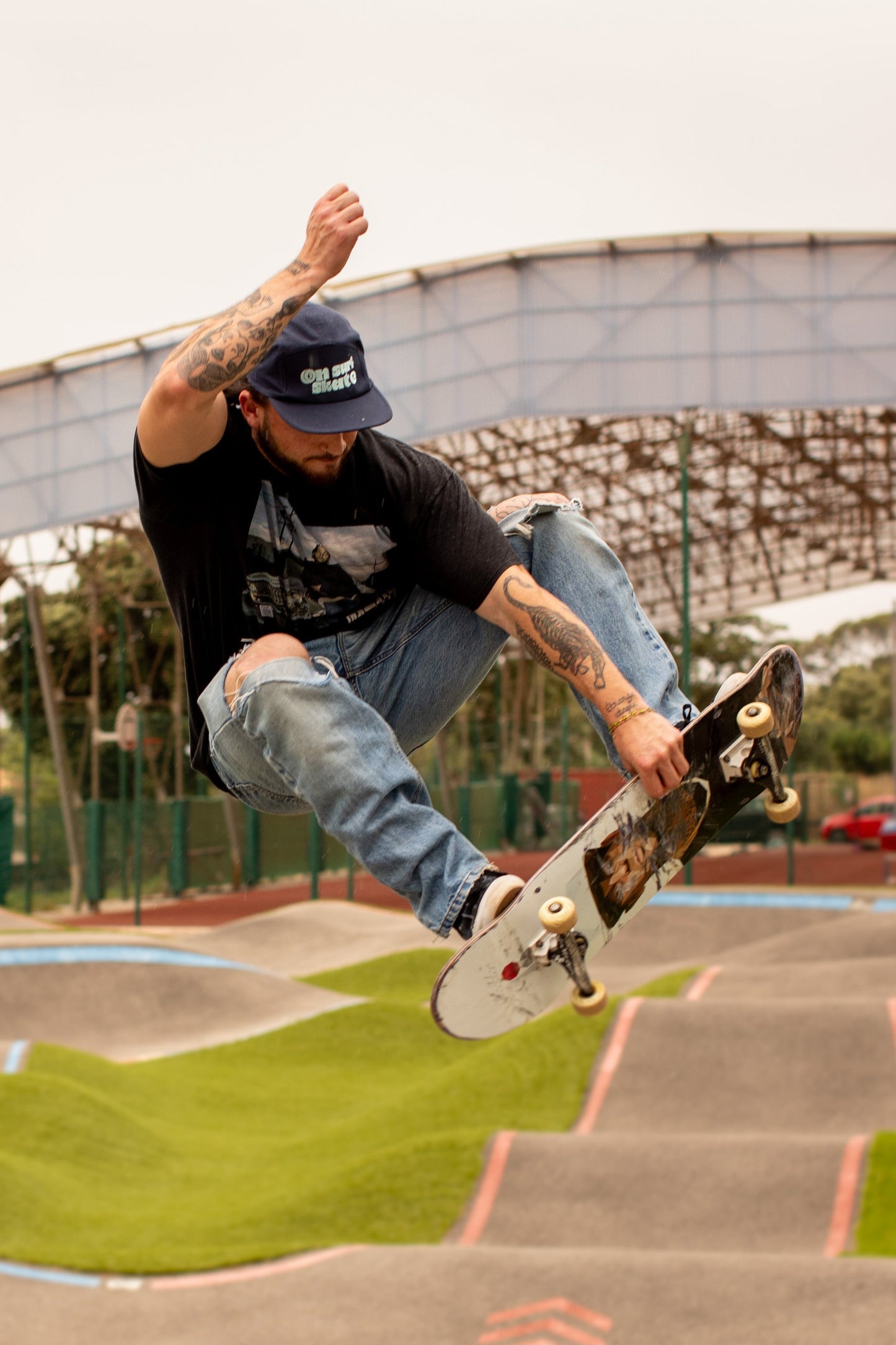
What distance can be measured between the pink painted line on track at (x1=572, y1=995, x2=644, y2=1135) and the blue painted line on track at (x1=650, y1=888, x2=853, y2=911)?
5883 millimetres

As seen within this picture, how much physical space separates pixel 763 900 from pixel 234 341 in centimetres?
2249

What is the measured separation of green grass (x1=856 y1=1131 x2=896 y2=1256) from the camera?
13719 millimetres

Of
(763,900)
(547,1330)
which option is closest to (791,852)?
(763,900)

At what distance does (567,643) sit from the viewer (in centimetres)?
353

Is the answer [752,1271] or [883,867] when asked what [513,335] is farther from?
[752,1271]

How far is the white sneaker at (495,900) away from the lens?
3.39m

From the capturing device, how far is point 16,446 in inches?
910

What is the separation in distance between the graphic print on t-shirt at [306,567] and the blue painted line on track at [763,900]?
20.8m

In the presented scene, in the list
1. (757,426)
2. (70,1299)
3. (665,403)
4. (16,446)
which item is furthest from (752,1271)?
(757,426)

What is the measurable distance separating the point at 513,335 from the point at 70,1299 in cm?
1575

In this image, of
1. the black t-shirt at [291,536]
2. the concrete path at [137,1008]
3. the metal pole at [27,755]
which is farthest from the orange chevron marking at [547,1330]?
the metal pole at [27,755]

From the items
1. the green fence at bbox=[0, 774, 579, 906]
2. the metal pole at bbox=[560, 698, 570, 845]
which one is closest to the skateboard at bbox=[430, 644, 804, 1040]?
the metal pole at bbox=[560, 698, 570, 845]

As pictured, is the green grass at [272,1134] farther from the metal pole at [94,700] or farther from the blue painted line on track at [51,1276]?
the metal pole at [94,700]

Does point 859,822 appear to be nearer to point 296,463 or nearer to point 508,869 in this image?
point 508,869
